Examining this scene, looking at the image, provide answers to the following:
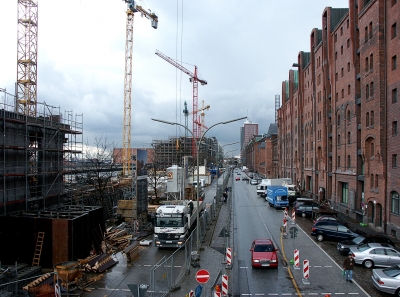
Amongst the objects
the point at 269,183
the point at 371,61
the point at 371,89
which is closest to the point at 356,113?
the point at 371,89

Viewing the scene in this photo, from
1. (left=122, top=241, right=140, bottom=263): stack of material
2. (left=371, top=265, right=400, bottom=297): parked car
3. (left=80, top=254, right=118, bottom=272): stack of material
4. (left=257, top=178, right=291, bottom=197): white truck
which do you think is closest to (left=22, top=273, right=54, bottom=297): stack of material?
(left=80, top=254, right=118, bottom=272): stack of material

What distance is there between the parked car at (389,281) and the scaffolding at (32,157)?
756 inches

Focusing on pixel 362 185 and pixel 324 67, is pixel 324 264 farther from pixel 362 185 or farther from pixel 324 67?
pixel 324 67

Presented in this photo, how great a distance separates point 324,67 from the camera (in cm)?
4897

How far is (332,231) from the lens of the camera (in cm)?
2700

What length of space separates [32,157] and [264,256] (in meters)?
17.5

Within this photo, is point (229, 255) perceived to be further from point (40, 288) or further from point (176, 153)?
point (176, 153)

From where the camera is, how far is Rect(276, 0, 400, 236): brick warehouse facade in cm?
2908

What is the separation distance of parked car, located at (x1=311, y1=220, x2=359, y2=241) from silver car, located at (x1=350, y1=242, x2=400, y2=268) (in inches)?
245

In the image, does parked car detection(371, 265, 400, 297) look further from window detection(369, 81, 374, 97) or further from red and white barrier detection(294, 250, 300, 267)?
window detection(369, 81, 374, 97)

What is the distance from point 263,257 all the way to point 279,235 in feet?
A: 32.5

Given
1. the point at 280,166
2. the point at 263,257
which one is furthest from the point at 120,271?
the point at 280,166

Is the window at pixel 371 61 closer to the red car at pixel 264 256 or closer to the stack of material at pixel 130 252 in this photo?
the red car at pixel 264 256

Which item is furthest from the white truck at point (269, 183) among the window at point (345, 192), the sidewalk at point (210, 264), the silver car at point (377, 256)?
the silver car at point (377, 256)
